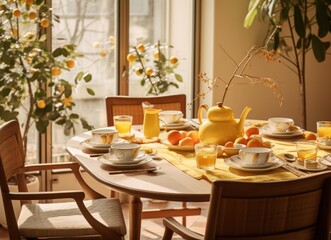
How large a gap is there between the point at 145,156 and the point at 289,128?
0.87 meters

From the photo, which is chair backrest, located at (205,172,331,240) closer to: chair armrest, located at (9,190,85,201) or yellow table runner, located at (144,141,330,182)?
yellow table runner, located at (144,141,330,182)

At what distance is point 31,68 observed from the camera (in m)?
3.88

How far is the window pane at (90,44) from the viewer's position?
172 inches

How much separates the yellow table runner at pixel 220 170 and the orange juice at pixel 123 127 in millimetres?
243

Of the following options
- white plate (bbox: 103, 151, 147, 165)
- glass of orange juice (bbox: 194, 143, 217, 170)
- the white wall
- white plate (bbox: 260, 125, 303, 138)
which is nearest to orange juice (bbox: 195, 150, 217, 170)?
glass of orange juice (bbox: 194, 143, 217, 170)

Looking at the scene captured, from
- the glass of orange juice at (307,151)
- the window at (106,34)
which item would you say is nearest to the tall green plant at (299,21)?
the window at (106,34)

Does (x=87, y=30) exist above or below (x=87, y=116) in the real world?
above

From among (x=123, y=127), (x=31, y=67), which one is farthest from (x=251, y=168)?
(x=31, y=67)

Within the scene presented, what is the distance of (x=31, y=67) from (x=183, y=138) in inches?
55.6

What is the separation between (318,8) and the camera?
4.37m

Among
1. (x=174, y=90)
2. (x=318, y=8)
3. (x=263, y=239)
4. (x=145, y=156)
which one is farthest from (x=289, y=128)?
(x=174, y=90)

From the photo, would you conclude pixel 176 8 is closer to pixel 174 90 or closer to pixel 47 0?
pixel 174 90

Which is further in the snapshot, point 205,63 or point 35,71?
point 205,63

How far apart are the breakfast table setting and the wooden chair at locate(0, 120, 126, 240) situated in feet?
0.36
